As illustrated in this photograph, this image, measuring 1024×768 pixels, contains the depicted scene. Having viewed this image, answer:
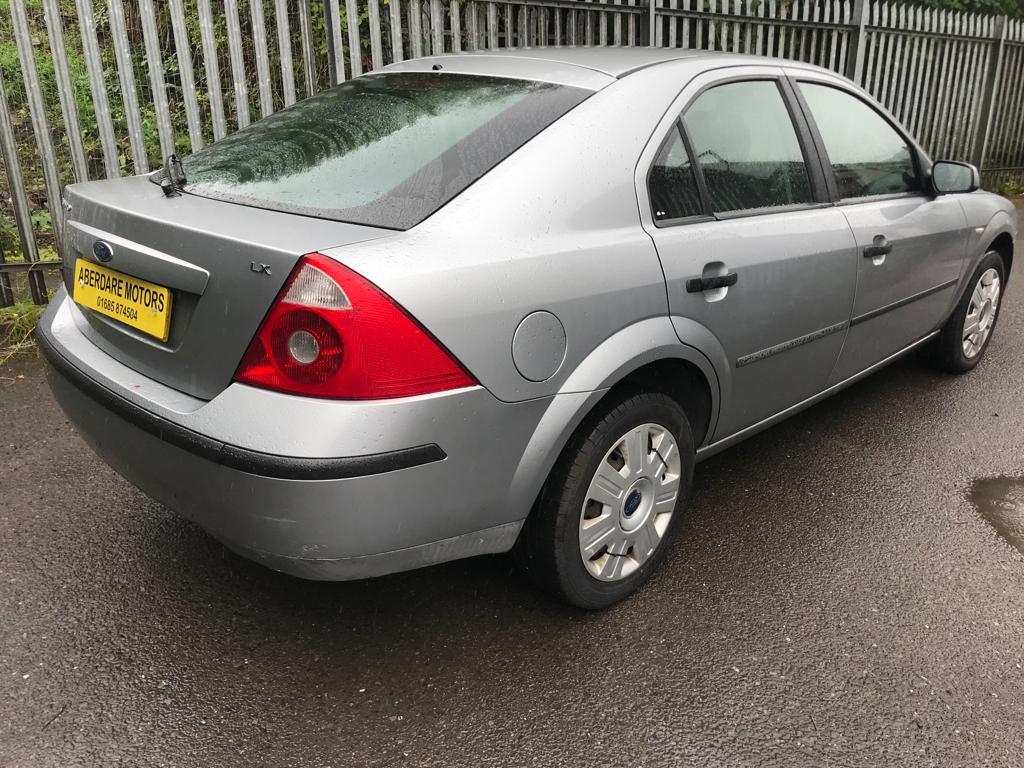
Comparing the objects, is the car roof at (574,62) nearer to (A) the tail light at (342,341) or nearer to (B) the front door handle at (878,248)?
(B) the front door handle at (878,248)

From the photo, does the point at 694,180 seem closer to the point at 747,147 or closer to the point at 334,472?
the point at 747,147

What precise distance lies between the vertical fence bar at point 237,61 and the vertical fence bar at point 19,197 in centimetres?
117

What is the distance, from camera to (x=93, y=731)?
203cm

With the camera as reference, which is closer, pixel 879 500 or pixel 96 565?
pixel 96 565

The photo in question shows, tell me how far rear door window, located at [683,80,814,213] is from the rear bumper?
1093 millimetres

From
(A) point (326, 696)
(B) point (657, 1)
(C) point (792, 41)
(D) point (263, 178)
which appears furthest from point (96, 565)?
(C) point (792, 41)

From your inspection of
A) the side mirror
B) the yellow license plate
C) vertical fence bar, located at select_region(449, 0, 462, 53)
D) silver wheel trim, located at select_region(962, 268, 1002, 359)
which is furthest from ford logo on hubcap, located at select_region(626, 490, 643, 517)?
vertical fence bar, located at select_region(449, 0, 462, 53)

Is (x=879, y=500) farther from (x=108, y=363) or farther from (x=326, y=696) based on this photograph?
(x=108, y=363)

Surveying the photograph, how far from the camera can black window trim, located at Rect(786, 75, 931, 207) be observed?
10.3 ft

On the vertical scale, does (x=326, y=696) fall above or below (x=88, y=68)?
below

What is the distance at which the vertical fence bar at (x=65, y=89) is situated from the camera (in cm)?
444

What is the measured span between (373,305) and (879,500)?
7.40ft

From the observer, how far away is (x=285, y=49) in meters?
5.00

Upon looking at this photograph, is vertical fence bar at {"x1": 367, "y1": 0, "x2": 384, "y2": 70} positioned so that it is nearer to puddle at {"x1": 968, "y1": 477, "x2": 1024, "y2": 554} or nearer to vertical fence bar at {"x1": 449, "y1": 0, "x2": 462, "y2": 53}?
vertical fence bar at {"x1": 449, "y1": 0, "x2": 462, "y2": 53}
